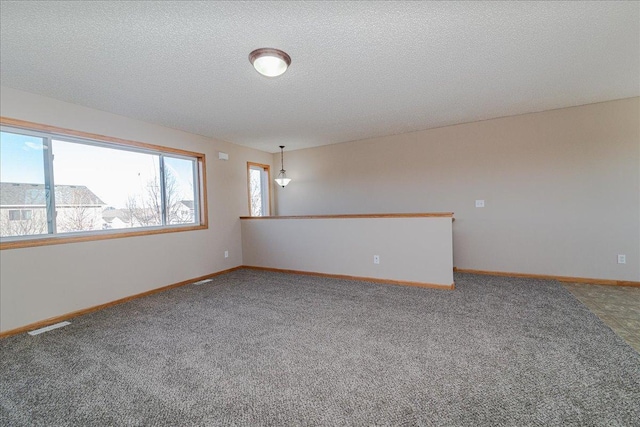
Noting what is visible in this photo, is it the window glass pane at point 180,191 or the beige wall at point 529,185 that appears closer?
the beige wall at point 529,185

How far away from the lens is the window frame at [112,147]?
2852 millimetres

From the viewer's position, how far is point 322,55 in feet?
7.86

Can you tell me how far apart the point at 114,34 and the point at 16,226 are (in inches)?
90.0

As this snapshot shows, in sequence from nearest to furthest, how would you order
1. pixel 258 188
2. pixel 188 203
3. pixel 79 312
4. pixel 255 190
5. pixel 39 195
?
pixel 39 195, pixel 79 312, pixel 188 203, pixel 255 190, pixel 258 188

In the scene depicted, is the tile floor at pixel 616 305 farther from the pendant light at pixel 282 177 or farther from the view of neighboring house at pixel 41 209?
the view of neighboring house at pixel 41 209

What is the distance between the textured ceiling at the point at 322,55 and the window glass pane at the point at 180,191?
805 millimetres

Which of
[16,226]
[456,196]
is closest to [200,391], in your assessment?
[16,226]

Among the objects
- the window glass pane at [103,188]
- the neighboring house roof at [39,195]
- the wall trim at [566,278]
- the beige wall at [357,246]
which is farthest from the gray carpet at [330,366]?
the neighboring house roof at [39,195]

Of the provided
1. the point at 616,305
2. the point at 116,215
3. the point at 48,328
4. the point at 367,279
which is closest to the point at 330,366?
the point at 367,279

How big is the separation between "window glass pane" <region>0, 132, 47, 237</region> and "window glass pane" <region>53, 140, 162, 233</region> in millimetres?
140

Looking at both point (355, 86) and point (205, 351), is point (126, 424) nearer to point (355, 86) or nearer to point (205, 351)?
point (205, 351)

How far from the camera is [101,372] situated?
6.64 ft

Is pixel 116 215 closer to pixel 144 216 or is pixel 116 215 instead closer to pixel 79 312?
pixel 144 216

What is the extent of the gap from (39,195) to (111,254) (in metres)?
0.96
